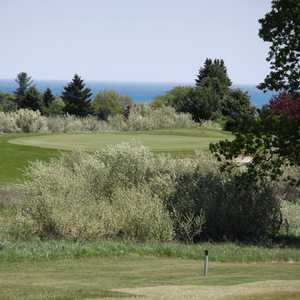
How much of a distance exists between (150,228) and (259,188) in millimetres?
4397

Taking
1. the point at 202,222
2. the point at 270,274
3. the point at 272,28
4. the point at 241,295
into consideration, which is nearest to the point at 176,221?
the point at 202,222

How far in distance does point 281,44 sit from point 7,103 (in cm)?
8646

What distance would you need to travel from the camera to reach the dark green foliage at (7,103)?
98000 millimetres

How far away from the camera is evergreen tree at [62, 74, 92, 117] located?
313ft

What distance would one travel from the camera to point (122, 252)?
21609 millimetres

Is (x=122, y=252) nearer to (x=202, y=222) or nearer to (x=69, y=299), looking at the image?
(x=202, y=222)

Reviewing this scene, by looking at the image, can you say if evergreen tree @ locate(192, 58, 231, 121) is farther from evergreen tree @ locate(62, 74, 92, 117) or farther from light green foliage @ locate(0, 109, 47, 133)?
light green foliage @ locate(0, 109, 47, 133)

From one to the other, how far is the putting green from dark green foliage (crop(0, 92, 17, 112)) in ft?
157

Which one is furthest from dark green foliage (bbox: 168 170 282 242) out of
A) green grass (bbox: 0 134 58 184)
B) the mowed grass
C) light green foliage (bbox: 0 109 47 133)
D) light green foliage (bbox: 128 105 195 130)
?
light green foliage (bbox: 128 105 195 130)

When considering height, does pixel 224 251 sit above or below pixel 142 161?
below

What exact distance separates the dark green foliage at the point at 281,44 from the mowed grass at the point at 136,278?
6368 mm

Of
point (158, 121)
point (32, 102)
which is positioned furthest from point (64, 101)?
point (158, 121)

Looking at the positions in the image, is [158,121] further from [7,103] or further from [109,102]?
[109,102]

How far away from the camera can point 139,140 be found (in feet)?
140
